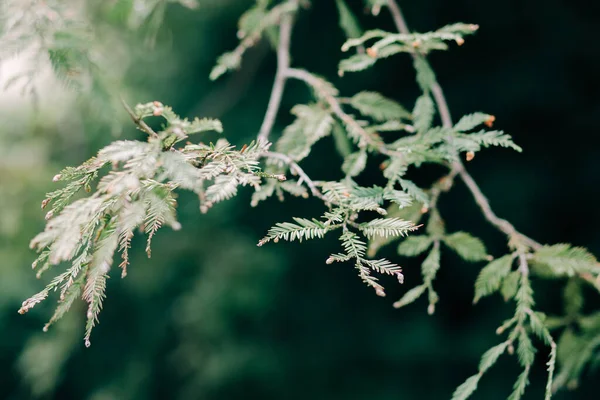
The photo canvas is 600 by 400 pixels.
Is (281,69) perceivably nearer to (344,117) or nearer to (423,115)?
(344,117)

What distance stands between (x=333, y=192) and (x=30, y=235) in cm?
274

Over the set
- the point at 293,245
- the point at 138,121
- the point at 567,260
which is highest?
the point at 138,121

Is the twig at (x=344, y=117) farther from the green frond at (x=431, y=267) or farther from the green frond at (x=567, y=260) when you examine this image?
the green frond at (x=567, y=260)

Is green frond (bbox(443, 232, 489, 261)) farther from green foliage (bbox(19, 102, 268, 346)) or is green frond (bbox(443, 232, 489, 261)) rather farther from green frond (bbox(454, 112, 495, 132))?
green foliage (bbox(19, 102, 268, 346))

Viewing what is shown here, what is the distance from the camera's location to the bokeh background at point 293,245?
257 centimetres

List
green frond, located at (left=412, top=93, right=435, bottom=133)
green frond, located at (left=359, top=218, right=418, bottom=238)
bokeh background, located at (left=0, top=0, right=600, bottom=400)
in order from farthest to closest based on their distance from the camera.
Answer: bokeh background, located at (left=0, top=0, right=600, bottom=400)
green frond, located at (left=412, top=93, right=435, bottom=133)
green frond, located at (left=359, top=218, right=418, bottom=238)

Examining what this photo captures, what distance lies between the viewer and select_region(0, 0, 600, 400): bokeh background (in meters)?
2.57

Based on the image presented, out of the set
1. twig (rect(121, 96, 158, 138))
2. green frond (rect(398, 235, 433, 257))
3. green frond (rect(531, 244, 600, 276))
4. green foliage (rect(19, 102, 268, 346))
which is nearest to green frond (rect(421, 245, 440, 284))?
green frond (rect(398, 235, 433, 257))

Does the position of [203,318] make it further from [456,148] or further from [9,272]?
[456,148]

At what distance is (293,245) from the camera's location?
348 centimetres

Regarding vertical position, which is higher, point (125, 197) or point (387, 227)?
point (125, 197)

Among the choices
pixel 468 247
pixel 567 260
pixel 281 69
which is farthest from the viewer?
pixel 281 69

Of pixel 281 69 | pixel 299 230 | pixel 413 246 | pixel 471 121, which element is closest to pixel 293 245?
pixel 281 69

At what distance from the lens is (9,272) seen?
3018 mm
